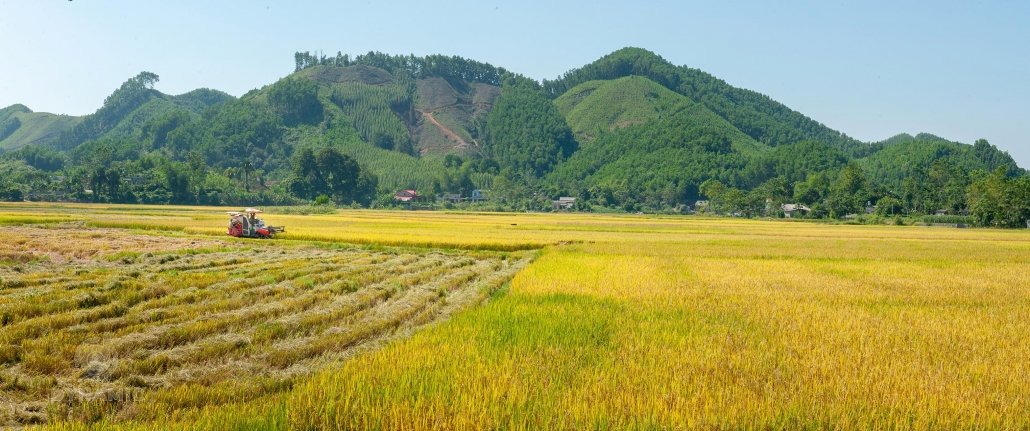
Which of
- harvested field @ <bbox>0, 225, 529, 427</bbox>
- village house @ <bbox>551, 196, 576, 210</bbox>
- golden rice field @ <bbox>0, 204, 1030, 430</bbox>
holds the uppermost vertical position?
village house @ <bbox>551, 196, 576, 210</bbox>

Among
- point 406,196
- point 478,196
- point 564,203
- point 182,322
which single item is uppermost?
point 478,196

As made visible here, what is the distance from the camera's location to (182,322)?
903 centimetres

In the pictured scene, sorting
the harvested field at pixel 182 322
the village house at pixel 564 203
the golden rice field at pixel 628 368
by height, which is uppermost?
the village house at pixel 564 203

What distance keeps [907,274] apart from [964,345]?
38.2 ft

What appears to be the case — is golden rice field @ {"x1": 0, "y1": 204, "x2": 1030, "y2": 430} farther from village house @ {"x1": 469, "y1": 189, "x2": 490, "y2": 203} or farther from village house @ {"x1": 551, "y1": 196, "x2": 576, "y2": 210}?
village house @ {"x1": 469, "y1": 189, "x2": 490, "y2": 203}

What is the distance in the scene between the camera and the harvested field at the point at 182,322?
5.96 metres

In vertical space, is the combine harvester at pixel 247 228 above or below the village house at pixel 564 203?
below

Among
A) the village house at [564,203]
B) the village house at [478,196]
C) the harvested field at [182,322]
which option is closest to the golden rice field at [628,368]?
the harvested field at [182,322]

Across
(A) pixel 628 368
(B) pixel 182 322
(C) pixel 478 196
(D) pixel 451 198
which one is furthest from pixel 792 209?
(B) pixel 182 322

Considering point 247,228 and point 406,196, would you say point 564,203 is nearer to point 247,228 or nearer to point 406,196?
point 406,196

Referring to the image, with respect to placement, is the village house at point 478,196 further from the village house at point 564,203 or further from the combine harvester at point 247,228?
the combine harvester at point 247,228

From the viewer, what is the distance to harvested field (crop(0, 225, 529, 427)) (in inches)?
235

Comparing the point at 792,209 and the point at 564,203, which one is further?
the point at 564,203

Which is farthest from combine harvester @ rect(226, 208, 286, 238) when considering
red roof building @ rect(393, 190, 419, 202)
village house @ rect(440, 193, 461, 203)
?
village house @ rect(440, 193, 461, 203)
